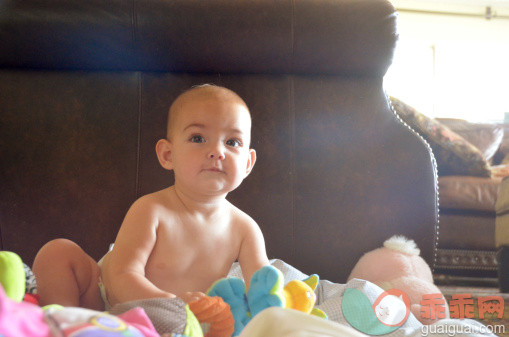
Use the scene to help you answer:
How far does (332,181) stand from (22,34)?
80 cm

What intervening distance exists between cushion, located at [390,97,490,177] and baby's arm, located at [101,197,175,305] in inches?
72.9

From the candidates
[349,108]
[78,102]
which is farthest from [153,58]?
[349,108]

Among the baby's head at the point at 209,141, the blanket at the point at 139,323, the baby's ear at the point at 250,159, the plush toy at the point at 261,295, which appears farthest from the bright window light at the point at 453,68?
the blanket at the point at 139,323

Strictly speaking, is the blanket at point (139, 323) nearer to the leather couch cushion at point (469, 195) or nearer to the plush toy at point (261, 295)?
the plush toy at point (261, 295)

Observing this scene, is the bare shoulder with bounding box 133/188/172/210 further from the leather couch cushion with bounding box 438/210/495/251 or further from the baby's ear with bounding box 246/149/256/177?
the leather couch cushion with bounding box 438/210/495/251

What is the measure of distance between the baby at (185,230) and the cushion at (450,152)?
5.63 ft

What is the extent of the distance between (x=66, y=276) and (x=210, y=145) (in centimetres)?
34

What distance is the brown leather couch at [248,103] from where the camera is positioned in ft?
3.91

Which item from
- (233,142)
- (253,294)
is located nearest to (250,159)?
(233,142)

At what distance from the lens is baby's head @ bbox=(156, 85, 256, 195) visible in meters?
0.96

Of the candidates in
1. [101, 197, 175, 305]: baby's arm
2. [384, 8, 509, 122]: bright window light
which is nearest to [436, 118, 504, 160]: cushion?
[384, 8, 509, 122]: bright window light

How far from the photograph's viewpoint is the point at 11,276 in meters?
0.49

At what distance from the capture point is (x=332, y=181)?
1.28m

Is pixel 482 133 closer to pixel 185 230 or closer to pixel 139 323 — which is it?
pixel 185 230
